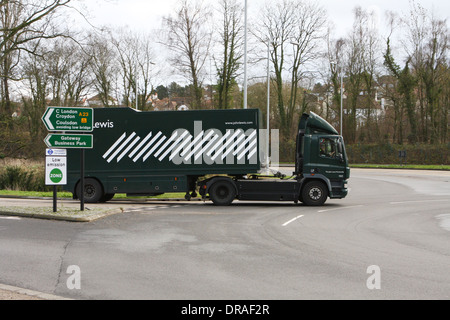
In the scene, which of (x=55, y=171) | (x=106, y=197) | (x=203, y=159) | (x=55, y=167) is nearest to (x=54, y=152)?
(x=55, y=167)

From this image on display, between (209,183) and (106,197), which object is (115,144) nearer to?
(106,197)

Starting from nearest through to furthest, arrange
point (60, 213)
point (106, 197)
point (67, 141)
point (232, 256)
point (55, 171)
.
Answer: point (232, 256) < point (60, 213) < point (55, 171) < point (67, 141) < point (106, 197)

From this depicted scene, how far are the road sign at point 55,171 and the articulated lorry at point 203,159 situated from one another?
14.1 ft

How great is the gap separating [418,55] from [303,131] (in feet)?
127

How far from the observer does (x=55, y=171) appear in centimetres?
1334

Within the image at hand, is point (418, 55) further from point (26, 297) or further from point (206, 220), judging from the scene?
point (26, 297)

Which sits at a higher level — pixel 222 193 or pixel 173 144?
pixel 173 144

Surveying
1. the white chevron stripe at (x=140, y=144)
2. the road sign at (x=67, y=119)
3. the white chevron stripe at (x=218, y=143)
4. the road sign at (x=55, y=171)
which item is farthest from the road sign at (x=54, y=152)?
the white chevron stripe at (x=218, y=143)

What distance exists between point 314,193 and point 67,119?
29.2 ft

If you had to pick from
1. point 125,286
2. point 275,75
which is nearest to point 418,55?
point 275,75

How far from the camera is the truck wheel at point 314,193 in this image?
1706 cm

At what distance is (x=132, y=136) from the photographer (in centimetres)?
1775

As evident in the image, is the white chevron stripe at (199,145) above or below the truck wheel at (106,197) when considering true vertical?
above

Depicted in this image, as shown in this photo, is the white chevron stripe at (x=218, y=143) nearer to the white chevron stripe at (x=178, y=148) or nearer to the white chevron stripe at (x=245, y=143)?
the white chevron stripe at (x=245, y=143)
